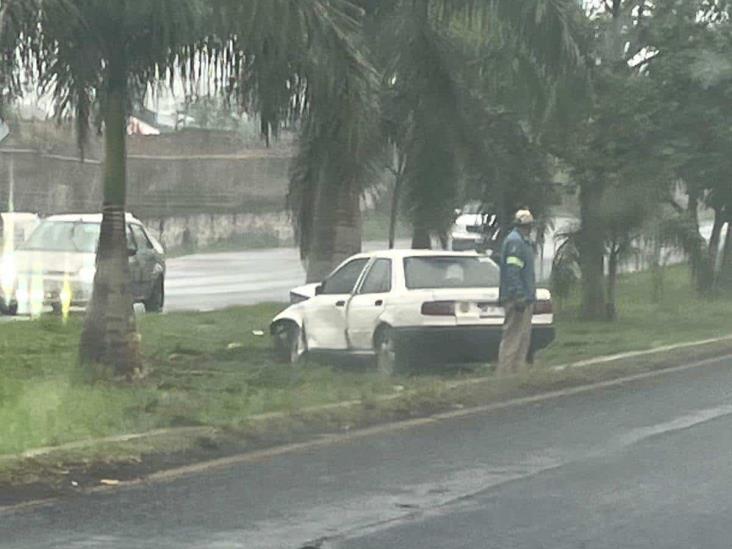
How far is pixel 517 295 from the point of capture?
15.8 m

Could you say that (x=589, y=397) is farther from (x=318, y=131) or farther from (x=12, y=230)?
(x=12, y=230)

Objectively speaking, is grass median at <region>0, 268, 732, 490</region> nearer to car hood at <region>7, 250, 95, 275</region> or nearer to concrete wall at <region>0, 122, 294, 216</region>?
car hood at <region>7, 250, 95, 275</region>

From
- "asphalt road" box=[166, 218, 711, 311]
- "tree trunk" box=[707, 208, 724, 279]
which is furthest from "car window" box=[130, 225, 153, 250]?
"tree trunk" box=[707, 208, 724, 279]

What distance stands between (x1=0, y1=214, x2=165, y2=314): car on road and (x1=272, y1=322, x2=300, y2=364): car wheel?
643 cm

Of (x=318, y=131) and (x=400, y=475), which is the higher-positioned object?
(x=318, y=131)

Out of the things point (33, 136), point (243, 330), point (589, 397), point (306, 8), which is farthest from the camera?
point (33, 136)

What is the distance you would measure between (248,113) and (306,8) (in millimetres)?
2072

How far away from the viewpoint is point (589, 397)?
1531 centimetres

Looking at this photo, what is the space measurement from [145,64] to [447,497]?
6776 mm

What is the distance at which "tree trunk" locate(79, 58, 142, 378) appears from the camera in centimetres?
1499

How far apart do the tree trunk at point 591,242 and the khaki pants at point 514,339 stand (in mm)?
8448

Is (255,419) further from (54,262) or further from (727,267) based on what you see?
(727,267)

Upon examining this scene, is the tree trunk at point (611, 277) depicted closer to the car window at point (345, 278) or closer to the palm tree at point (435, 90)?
the palm tree at point (435, 90)

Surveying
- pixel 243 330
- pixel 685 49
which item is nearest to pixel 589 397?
pixel 243 330
